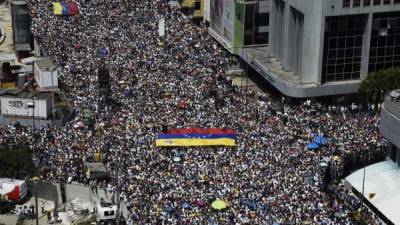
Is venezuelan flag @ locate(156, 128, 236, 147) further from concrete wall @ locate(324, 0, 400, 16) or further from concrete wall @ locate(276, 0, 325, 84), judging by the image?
concrete wall @ locate(324, 0, 400, 16)

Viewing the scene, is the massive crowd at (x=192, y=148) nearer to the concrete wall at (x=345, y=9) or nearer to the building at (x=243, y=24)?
the building at (x=243, y=24)

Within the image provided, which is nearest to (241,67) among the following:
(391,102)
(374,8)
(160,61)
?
(160,61)

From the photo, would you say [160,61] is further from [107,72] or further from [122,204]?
[122,204]

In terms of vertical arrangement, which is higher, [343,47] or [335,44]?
[335,44]

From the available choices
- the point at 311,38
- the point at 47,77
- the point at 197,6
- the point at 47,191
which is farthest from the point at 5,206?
the point at 197,6

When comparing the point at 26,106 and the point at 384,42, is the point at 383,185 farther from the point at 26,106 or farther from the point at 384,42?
the point at 26,106

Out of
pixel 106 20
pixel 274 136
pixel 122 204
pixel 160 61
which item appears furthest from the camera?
pixel 106 20
